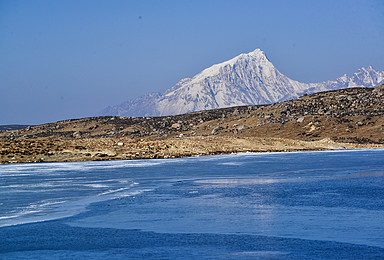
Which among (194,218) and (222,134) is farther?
(222,134)

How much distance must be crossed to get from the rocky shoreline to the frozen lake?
83.2ft

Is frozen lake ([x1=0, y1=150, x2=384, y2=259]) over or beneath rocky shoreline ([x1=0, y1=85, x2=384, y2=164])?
beneath

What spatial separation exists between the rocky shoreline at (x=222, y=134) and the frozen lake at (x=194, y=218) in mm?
25351

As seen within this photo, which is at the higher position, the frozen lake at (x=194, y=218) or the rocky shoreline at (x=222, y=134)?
the rocky shoreline at (x=222, y=134)

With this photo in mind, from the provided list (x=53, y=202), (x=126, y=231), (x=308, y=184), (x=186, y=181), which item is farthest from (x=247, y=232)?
(x=186, y=181)

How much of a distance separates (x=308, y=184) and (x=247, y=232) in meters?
13.1

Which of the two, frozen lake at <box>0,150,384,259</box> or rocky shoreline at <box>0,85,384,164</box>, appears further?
rocky shoreline at <box>0,85,384,164</box>

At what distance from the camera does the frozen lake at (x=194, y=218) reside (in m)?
13.1

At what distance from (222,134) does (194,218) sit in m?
87.1

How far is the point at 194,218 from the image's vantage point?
687 inches

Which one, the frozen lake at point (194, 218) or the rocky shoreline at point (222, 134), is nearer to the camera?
the frozen lake at point (194, 218)

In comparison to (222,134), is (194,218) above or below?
below

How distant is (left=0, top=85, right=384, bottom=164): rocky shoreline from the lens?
A: 182 feet

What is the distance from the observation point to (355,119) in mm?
97250
